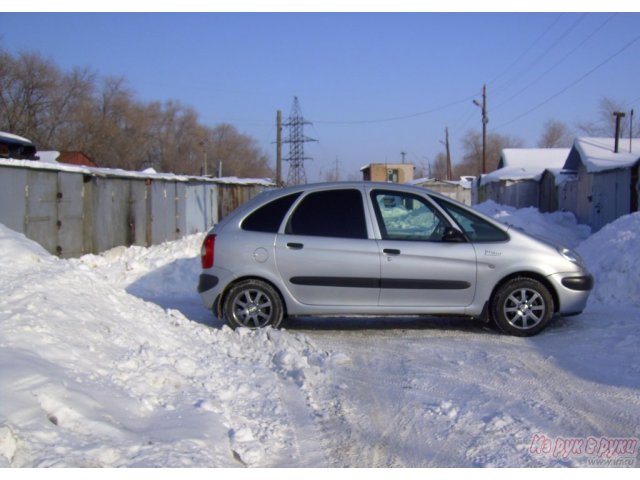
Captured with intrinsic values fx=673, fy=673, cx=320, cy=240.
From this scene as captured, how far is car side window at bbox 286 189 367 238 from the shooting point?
749cm

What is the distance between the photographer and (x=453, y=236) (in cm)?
743

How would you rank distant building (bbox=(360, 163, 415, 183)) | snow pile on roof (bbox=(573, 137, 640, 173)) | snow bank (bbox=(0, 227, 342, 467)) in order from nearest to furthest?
snow bank (bbox=(0, 227, 342, 467)), snow pile on roof (bbox=(573, 137, 640, 173)), distant building (bbox=(360, 163, 415, 183))

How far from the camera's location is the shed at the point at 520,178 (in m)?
32.9

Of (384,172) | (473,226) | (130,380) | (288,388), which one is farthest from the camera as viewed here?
(384,172)

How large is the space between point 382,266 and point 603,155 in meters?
16.9

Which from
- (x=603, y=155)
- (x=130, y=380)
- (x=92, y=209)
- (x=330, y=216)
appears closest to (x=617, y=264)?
(x=330, y=216)

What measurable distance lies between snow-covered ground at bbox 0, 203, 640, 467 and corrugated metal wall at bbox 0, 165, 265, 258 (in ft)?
19.5

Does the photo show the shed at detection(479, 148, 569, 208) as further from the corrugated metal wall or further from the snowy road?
the snowy road

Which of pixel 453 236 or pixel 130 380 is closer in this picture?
pixel 130 380

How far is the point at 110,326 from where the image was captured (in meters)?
5.81

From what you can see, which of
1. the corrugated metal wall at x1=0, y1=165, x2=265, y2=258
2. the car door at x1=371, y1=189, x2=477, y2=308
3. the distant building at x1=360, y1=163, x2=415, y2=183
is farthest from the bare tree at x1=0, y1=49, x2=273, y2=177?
the car door at x1=371, y1=189, x2=477, y2=308

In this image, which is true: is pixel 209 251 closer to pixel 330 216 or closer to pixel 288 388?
pixel 330 216

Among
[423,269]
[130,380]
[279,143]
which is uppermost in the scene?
[279,143]

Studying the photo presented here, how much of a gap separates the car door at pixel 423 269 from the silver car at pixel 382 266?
0.01 meters
